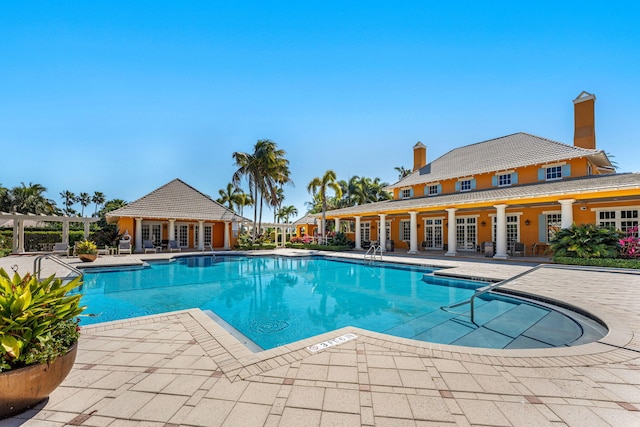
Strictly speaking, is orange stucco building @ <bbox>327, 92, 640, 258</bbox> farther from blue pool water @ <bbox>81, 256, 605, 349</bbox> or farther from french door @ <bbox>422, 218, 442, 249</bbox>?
blue pool water @ <bbox>81, 256, 605, 349</bbox>

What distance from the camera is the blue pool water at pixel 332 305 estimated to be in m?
5.23

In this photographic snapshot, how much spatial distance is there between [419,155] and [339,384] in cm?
2559

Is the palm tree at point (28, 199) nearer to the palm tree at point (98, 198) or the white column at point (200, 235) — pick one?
the palm tree at point (98, 198)

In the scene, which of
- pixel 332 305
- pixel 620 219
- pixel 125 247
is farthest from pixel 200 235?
pixel 620 219

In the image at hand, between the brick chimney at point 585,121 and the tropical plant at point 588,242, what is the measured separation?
7.72m

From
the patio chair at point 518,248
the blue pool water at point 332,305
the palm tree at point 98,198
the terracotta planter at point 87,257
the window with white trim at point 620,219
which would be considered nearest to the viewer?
the blue pool water at point 332,305

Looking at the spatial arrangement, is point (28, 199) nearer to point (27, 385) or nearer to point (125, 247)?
point (125, 247)

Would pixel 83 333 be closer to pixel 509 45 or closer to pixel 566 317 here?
pixel 566 317

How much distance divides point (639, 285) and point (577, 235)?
4.89m

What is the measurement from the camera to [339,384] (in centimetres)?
285

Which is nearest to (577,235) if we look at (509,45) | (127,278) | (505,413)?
(509,45)

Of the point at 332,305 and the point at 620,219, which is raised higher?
the point at 620,219

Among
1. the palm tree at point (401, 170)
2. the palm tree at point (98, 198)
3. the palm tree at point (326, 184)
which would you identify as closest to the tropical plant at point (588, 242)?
the palm tree at point (326, 184)

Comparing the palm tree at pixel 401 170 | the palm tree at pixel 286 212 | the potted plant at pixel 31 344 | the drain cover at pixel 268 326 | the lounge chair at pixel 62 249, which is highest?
the palm tree at pixel 401 170
